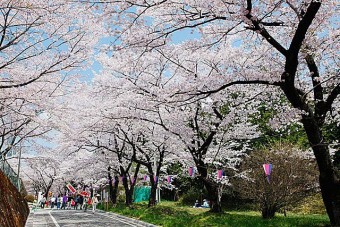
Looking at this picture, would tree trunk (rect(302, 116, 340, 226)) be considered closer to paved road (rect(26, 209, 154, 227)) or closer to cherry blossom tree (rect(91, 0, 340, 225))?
cherry blossom tree (rect(91, 0, 340, 225))

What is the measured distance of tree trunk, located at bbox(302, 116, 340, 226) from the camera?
8.83 m

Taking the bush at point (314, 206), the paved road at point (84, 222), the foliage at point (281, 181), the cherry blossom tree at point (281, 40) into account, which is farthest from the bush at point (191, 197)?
the cherry blossom tree at point (281, 40)

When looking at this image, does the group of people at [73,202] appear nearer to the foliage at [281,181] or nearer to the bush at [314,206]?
the bush at [314,206]

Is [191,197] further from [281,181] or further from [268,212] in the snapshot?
[281,181]

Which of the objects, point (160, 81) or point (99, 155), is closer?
point (160, 81)

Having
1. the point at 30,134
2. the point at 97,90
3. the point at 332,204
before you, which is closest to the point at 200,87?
the point at 332,204

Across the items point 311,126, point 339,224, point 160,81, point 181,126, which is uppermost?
point 160,81

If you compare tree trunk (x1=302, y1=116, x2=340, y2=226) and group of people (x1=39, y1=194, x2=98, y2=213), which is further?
group of people (x1=39, y1=194, x2=98, y2=213)

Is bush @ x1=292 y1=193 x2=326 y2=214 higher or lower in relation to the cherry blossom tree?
lower

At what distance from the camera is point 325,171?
29.6 ft

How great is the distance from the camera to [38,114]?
17266 mm

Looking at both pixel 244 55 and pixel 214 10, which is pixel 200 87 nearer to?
pixel 244 55

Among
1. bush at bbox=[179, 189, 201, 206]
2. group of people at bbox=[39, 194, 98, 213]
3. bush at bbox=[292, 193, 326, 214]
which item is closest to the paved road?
group of people at bbox=[39, 194, 98, 213]

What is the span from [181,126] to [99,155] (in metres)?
16.8
